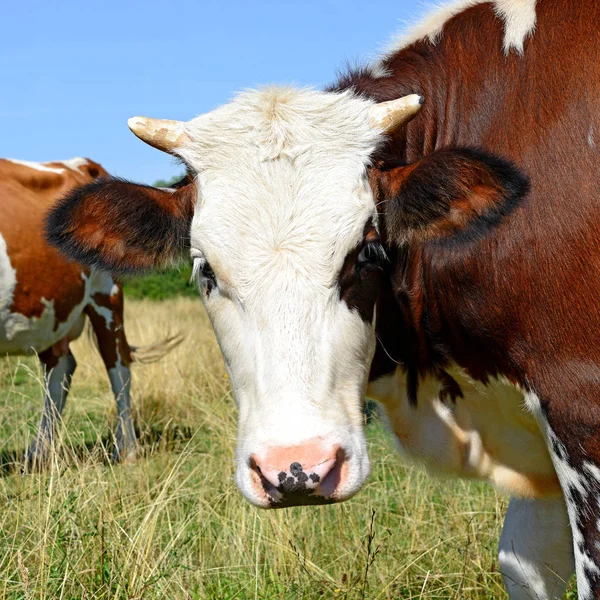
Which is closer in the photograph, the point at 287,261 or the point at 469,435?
the point at 287,261

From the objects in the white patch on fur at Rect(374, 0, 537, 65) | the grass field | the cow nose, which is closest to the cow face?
the cow nose

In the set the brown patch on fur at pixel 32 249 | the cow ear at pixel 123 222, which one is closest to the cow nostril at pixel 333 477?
the cow ear at pixel 123 222

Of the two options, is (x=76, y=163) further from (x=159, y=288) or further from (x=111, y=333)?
(x=159, y=288)

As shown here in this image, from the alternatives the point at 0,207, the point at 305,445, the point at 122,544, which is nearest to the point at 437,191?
the point at 305,445

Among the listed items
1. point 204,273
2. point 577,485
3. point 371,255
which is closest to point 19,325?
point 204,273

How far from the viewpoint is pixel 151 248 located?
125 inches

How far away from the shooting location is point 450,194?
2.86 metres

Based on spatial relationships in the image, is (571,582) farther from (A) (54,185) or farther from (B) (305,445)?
(A) (54,185)

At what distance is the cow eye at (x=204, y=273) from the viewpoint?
2.82 metres

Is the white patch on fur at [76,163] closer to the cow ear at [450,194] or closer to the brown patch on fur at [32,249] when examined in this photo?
the brown patch on fur at [32,249]

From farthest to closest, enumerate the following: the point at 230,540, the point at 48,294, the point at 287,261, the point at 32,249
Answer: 1. the point at 48,294
2. the point at 32,249
3. the point at 230,540
4. the point at 287,261

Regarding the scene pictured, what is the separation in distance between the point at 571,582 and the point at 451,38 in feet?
8.98

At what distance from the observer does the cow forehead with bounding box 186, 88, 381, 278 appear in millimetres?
2617

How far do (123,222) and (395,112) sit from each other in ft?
3.67
